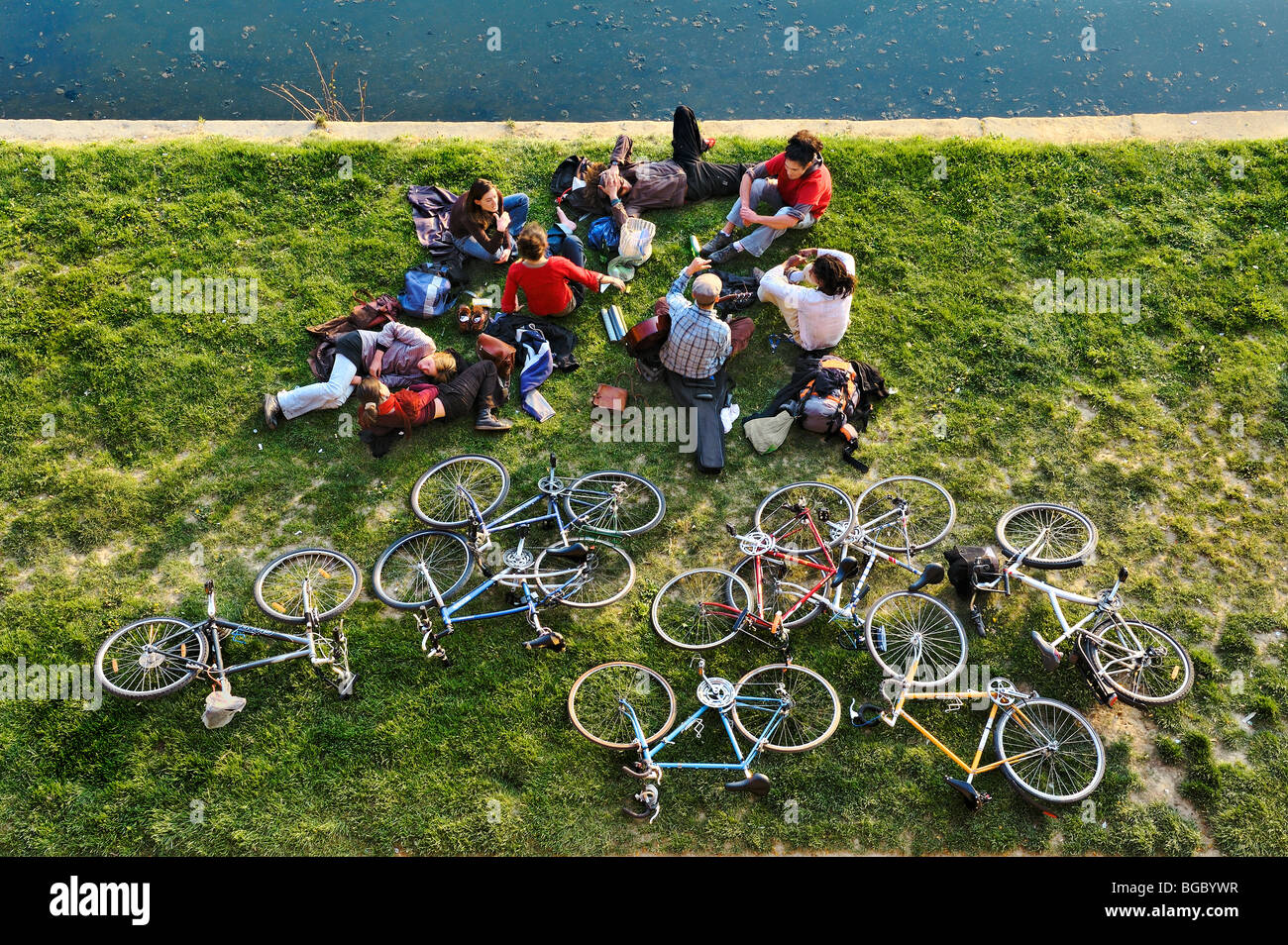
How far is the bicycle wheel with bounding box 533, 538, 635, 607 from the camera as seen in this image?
793 centimetres

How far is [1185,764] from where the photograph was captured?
23.6 ft

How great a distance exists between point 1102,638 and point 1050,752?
3.74ft

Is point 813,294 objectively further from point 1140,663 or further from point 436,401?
point 1140,663

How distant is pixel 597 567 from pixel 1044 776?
165 inches

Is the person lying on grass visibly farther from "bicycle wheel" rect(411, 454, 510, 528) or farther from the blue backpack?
the blue backpack

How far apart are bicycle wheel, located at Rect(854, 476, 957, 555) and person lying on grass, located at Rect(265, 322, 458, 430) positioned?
179 inches

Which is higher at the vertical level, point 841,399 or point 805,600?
point 841,399

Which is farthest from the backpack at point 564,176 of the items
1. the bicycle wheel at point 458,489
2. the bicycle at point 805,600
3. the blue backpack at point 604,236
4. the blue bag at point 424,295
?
the bicycle at point 805,600

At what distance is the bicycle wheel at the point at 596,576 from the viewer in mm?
7926

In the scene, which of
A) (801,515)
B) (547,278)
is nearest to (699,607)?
(801,515)

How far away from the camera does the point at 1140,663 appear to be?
7.41m

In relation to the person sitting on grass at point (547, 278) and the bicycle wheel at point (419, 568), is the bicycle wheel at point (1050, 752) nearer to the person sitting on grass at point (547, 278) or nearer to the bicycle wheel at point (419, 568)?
the bicycle wheel at point (419, 568)

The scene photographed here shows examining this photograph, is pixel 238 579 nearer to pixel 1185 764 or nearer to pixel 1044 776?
pixel 1044 776

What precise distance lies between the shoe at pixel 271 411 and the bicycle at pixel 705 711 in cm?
437
